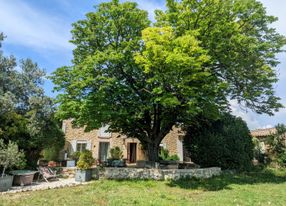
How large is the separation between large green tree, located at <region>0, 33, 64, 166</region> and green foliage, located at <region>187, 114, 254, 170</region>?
1048 cm

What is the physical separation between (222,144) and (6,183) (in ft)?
42.1

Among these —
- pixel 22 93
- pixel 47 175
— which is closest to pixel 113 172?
pixel 47 175

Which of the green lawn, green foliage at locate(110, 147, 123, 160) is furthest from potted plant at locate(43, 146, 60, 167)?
the green lawn

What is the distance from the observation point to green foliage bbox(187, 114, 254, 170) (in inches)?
617

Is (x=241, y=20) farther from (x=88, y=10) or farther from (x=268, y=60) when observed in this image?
(x=88, y=10)

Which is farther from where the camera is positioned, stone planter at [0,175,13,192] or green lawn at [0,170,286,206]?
stone planter at [0,175,13,192]

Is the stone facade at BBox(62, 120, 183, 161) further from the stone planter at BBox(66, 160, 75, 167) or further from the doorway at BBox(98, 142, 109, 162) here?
the stone planter at BBox(66, 160, 75, 167)

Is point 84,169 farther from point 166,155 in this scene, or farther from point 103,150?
point 166,155

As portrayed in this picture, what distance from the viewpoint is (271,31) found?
14898 millimetres

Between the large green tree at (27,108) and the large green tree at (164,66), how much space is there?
2894 mm

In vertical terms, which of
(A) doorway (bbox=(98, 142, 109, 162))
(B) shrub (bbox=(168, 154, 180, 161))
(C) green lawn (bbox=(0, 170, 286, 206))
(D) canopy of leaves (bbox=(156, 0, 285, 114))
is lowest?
(C) green lawn (bbox=(0, 170, 286, 206))

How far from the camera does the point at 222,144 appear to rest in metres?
15.6

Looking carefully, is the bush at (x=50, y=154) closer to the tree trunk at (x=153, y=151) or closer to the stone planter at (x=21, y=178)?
the stone planter at (x=21, y=178)

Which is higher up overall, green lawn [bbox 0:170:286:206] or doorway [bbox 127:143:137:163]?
doorway [bbox 127:143:137:163]
